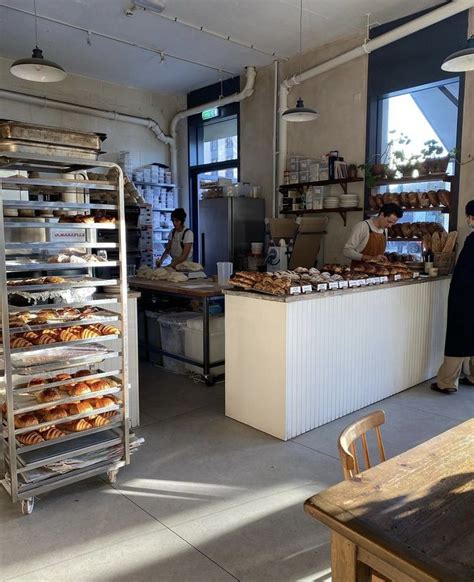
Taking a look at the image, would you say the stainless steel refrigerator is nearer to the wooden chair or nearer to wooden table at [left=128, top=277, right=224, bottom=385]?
wooden table at [left=128, top=277, right=224, bottom=385]

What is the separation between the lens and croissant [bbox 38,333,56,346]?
8.34 ft

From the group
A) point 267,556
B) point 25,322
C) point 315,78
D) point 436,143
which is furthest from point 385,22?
point 267,556

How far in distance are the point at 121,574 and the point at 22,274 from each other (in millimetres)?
2475

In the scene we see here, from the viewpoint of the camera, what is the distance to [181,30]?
19.1 feet

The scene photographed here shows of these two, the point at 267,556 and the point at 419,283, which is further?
the point at 419,283

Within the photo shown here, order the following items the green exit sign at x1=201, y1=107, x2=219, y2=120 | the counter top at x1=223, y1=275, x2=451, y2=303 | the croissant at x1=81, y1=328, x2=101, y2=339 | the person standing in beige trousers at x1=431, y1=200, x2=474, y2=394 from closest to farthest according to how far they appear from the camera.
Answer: the croissant at x1=81, y1=328, x2=101, y2=339 < the counter top at x1=223, y1=275, x2=451, y2=303 < the person standing in beige trousers at x1=431, y1=200, x2=474, y2=394 < the green exit sign at x1=201, y1=107, x2=219, y2=120

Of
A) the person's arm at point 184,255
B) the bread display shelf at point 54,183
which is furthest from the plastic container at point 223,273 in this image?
the bread display shelf at point 54,183

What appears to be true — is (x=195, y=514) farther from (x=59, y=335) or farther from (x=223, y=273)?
(x=223, y=273)

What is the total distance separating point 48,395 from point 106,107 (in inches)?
247

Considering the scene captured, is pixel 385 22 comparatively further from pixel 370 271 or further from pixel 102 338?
pixel 102 338

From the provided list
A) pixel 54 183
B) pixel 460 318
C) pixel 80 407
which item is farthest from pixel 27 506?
pixel 460 318

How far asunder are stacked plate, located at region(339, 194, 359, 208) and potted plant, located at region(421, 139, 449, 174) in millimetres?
973

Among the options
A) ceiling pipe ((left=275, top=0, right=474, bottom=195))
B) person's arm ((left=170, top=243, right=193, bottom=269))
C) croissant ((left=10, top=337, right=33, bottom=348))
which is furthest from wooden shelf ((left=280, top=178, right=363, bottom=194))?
croissant ((left=10, top=337, right=33, bottom=348))

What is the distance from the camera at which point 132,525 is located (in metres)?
2.43
